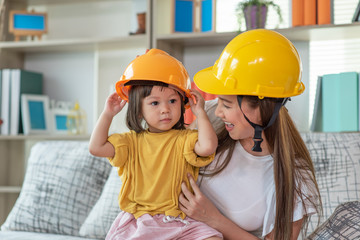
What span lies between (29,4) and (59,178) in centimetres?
151

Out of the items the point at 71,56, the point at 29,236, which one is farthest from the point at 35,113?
the point at 29,236

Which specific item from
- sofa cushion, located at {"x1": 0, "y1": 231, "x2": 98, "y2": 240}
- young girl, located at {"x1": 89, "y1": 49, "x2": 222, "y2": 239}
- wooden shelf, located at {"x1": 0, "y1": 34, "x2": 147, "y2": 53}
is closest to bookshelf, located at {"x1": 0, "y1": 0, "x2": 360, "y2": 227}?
wooden shelf, located at {"x1": 0, "y1": 34, "x2": 147, "y2": 53}

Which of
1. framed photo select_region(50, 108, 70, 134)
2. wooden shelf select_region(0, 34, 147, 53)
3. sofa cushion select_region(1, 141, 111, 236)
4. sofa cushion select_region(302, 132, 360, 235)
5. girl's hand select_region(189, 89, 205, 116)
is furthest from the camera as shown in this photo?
framed photo select_region(50, 108, 70, 134)

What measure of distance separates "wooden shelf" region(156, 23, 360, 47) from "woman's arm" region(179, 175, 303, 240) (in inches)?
52.4

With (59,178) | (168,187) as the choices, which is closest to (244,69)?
(168,187)

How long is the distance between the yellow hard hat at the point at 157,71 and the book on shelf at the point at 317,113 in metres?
1.20

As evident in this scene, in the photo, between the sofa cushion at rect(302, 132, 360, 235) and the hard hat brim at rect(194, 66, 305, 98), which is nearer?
the hard hat brim at rect(194, 66, 305, 98)

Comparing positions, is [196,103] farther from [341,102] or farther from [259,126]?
[341,102]

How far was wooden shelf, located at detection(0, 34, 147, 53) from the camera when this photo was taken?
281 cm

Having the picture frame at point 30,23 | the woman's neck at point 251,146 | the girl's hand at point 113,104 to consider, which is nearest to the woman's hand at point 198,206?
the woman's neck at point 251,146

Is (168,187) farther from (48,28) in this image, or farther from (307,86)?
(48,28)

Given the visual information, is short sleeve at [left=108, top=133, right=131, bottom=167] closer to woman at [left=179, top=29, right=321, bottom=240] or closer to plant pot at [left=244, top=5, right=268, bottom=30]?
woman at [left=179, top=29, right=321, bottom=240]

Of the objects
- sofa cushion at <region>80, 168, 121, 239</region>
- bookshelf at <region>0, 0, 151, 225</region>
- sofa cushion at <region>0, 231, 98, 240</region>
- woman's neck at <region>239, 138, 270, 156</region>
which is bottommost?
sofa cushion at <region>0, 231, 98, 240</region>

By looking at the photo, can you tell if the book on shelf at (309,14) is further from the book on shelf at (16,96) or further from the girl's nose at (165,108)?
the book on shelf at (16,96)
